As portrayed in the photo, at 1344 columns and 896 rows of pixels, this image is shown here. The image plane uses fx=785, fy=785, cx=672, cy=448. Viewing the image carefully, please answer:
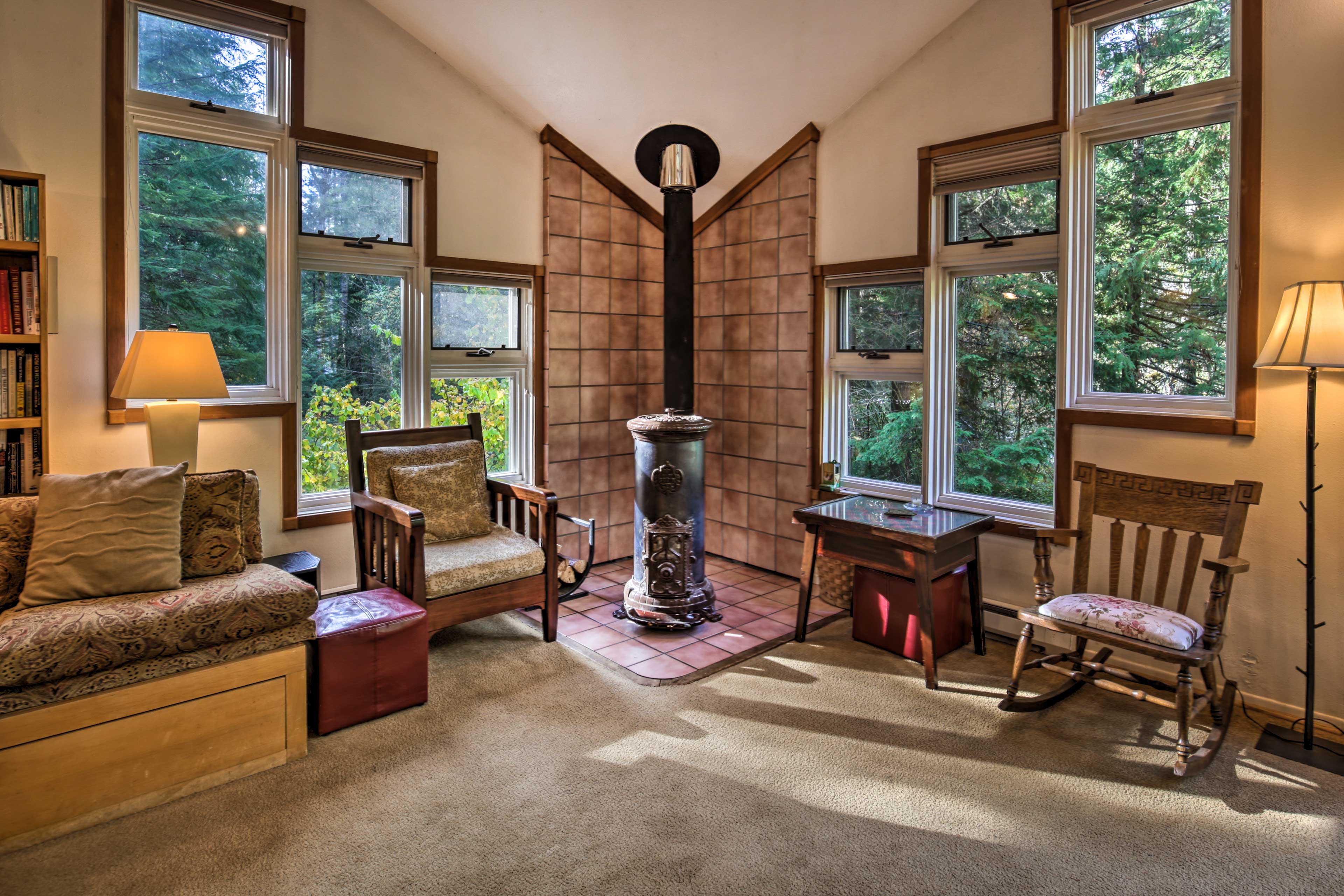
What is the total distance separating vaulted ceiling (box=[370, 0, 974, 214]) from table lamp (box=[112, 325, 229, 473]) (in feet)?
6.52

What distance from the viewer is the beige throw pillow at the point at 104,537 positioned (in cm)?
246

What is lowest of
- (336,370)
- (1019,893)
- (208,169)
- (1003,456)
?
(1019,893)

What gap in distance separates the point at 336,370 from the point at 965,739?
3.29 meters

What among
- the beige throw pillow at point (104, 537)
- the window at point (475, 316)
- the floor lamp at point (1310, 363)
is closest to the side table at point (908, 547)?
the floor lamp at point (1310, 363)

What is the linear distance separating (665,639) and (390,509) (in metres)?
1.37

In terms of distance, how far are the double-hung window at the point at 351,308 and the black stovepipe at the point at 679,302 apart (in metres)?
1.34

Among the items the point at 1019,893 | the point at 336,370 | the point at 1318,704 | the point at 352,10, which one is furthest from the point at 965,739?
the point at 352,10

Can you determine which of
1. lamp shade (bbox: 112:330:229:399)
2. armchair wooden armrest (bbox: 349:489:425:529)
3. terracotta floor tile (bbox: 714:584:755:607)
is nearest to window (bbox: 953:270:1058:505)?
terracotta floor tile (bbox: 714:584:755:607)

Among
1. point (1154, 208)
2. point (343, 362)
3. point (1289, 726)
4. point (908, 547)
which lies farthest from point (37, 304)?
point (1289, 726)

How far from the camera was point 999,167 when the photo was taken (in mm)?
3627

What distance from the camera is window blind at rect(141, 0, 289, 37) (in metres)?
3.36

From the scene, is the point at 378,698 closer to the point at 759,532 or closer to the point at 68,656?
the point at 68,656

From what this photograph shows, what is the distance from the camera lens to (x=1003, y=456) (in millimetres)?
3812

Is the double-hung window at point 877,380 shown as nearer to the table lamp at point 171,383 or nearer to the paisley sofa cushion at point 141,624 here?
the paisley sofa cushion at point 141,624
